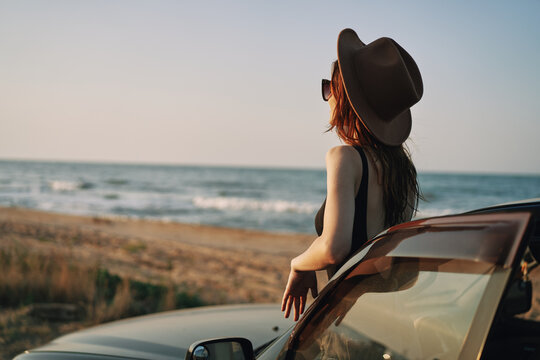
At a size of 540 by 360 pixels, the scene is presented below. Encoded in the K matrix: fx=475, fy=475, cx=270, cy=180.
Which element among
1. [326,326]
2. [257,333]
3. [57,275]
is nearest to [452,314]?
[326,326]

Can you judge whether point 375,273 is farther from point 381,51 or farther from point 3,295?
point 3,295

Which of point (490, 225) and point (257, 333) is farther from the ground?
point (490, 225)

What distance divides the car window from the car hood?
77cm

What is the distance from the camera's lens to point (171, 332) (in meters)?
2.35

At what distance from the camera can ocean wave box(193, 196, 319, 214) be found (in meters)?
28.9

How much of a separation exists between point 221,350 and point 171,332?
92 cm

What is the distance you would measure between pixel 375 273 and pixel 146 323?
1.72 metres

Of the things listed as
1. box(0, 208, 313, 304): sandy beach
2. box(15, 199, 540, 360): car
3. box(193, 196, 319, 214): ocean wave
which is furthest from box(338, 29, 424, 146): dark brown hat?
box(193, 196, 319, 214): ocean wave

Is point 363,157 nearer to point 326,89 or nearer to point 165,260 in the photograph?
point 326,89

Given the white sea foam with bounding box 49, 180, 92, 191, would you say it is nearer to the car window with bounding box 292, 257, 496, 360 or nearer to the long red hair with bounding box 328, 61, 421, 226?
the long red hair with bounding box 328, 61, 421, 226

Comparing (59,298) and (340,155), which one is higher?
(340,155)

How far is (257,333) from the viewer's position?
2309 mm

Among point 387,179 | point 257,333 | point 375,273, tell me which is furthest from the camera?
point 257,333

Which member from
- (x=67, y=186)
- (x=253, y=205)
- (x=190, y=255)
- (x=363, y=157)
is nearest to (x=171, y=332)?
(x=363, y=157)
